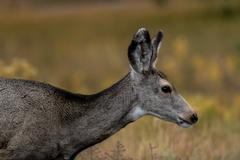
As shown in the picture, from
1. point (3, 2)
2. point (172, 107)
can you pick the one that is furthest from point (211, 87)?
point (3, 2)

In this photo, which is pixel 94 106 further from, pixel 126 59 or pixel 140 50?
pixel 126 59

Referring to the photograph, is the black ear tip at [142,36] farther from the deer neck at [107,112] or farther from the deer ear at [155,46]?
the deer neck at [107,112]

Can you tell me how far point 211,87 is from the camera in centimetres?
2800

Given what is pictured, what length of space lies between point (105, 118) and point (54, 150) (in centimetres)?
60

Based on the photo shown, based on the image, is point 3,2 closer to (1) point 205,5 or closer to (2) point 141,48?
(1) point 205,5

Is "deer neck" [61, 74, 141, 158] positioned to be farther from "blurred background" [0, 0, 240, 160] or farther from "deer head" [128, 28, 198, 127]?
"blurred background" [0, 0, 240, 160]

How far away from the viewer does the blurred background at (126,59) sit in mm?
12133

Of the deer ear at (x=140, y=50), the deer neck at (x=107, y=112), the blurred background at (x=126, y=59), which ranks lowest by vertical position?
the deer neck at (x=107, y=112)

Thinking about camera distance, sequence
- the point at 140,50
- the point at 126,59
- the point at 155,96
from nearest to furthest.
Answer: the point at 140,50 < the point at 155,96 < the point at 126,59

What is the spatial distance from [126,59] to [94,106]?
23.3 meters

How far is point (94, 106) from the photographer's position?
945cm

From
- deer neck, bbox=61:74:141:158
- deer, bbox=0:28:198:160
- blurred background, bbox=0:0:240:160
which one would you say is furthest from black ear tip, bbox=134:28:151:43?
blurred background, bbox=0:0:240:160

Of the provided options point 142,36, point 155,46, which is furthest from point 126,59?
point 142,36

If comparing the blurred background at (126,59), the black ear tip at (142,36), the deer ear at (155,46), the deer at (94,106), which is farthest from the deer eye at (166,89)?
the blurred background at (126,59)
